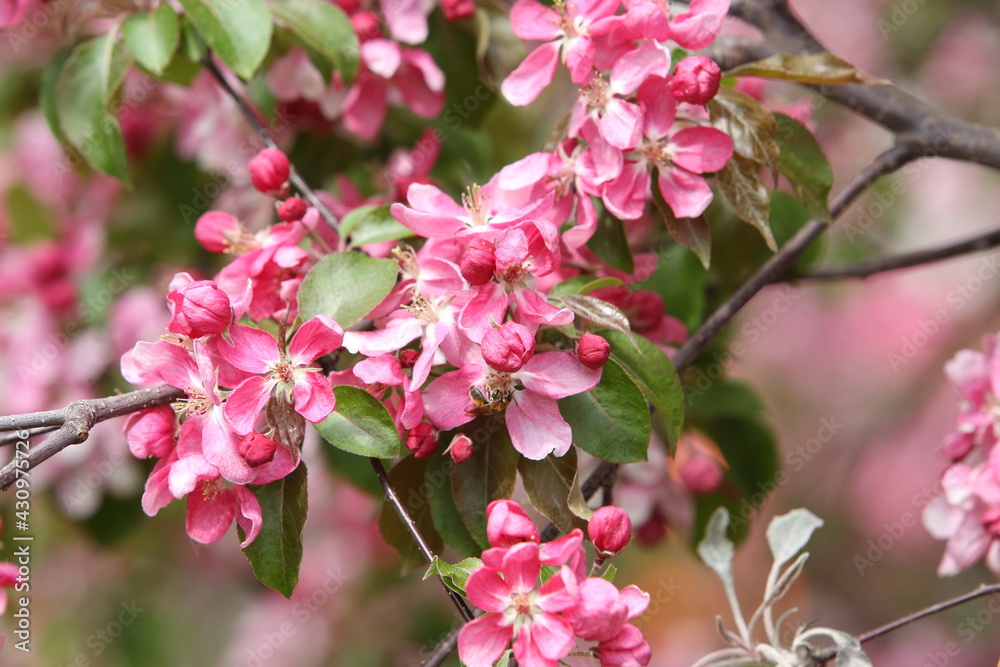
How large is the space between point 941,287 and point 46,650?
3.61 metres

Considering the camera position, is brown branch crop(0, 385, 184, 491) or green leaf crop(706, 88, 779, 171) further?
green leaf crop(706, 88, 779, 171)

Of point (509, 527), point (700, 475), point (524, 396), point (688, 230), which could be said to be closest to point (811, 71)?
point (688, 230)

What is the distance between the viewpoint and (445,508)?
0.81 metres

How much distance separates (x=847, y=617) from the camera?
2891 mm

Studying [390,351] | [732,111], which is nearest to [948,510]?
[732,111]

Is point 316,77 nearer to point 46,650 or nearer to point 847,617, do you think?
point 46,650

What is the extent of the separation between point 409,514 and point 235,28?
560mm

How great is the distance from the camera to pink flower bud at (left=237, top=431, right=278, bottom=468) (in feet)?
2.21

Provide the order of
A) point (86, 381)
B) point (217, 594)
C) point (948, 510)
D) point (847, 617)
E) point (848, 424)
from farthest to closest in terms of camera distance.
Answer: point (848, 424), point (847, 617), point (217, 594), point (86, 381), point (948, 510)

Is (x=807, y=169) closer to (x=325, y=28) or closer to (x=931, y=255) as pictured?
(x=931, y=255)

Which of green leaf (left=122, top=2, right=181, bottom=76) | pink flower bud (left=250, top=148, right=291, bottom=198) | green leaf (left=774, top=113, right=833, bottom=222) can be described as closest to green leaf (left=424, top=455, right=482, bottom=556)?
pink flower bud (left=250, top=148, right=291, bottom=198)

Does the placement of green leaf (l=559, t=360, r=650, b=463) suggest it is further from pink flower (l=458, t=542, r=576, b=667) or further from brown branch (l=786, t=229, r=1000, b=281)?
brown branch (l=786, t=229, r=1000, b=281)

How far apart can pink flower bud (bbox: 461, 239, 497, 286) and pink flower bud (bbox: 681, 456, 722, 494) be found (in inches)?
27.7

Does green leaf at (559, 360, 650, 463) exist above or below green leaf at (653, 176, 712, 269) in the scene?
below
